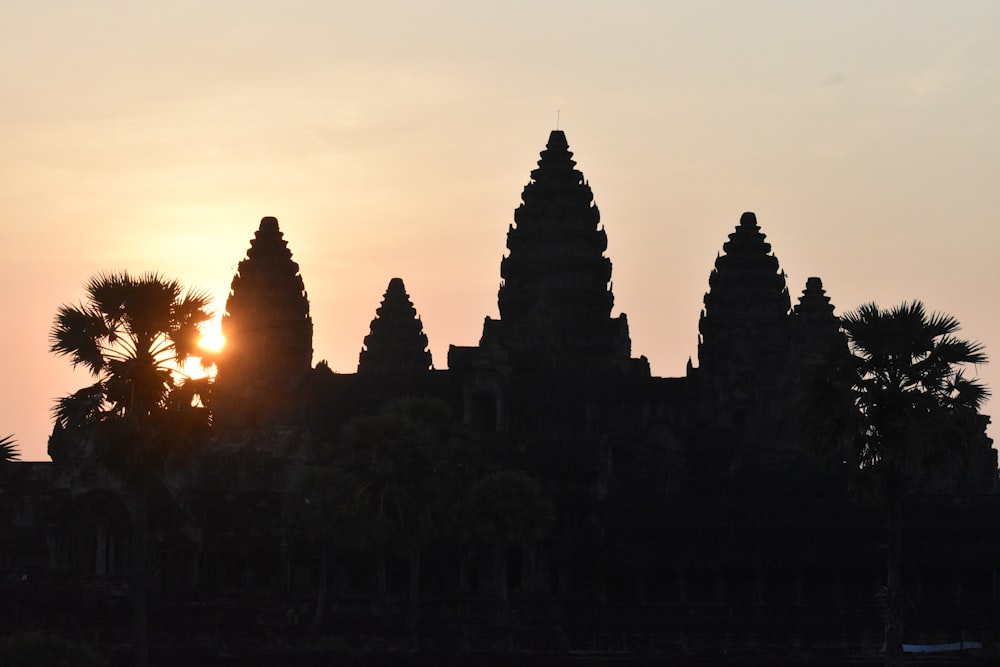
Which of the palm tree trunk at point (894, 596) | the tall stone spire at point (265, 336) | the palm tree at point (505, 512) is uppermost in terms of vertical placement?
the tall stone spire at point (265, 336)

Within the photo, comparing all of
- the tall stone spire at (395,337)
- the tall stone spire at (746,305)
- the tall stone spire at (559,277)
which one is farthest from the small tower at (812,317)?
the tall stone spire at (395,337)

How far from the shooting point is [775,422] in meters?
114

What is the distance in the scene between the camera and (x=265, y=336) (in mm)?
118750

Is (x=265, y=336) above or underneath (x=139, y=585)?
above

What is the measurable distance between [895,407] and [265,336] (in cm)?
6835

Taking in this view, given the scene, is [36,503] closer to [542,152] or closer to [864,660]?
[864,660]

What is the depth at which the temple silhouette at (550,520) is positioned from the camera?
74875 millimetres

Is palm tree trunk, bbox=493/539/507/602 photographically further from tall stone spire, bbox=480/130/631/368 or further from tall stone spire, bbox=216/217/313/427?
tall stone spire, bbox=480/130/631/368

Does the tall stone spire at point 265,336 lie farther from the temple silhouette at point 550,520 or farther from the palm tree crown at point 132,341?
the palm tree crown at point 132,341

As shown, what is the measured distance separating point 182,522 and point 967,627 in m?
31.5

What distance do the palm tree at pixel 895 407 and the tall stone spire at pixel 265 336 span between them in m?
60.9

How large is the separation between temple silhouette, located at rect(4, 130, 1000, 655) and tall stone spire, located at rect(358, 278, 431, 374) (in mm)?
25792

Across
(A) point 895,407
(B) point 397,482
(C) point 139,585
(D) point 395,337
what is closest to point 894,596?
(A) point 895,407

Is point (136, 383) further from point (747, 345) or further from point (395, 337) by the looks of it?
point (395, 337)
